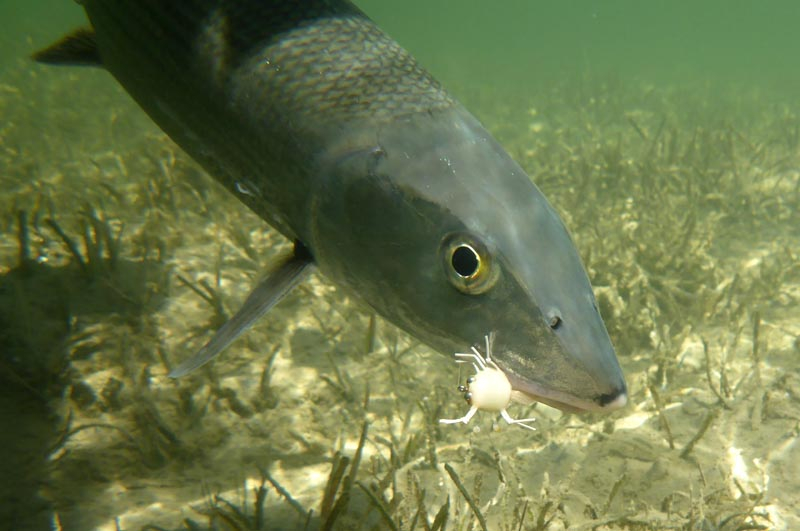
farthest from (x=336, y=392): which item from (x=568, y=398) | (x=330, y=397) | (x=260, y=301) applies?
(x=568, y=398)

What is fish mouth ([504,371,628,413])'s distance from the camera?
1.38 meters

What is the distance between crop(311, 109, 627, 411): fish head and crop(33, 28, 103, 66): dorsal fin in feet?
6.76

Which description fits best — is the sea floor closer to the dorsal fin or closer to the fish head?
the fish head

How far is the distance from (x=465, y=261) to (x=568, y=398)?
0.48 m

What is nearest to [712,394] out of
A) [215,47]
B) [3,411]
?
[215,47]

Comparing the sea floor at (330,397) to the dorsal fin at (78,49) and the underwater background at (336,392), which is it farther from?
the dorsal fin at (78,49)

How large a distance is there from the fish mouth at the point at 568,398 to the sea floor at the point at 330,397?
1012 millimetres

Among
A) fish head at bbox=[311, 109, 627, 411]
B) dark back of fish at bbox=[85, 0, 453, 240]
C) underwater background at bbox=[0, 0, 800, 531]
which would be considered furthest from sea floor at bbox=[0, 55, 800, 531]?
fish head at bbox=[311, 109, 627, 411]

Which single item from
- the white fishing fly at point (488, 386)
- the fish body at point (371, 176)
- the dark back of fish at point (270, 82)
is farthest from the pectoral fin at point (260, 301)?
the white fishing fly at point (488, 386)

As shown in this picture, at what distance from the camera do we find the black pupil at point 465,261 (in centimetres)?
153

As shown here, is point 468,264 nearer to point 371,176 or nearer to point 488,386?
point 488,386

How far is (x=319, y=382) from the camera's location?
12.0 ft

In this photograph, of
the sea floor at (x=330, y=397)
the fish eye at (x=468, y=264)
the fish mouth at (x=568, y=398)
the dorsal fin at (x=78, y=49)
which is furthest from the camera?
the dorsal fin at (x=78, y=49)

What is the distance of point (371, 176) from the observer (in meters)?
1.75
